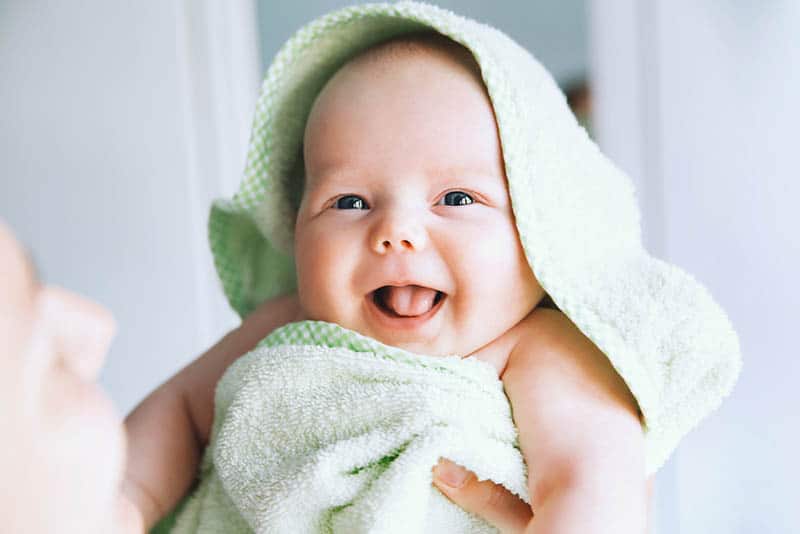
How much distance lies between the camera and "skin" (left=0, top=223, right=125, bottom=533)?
288 mm

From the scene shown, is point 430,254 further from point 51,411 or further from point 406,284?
point 51,411

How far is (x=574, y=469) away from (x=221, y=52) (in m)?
1.57

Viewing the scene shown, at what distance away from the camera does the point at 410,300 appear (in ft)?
2.30

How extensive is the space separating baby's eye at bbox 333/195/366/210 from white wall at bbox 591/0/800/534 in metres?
1.00

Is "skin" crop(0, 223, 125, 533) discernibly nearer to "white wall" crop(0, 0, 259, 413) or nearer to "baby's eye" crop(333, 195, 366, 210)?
"baby's eye" crop(333, 195, 366, 210)

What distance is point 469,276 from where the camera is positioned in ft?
2.26

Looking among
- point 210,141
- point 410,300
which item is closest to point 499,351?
point 410,300

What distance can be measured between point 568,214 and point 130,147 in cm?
145

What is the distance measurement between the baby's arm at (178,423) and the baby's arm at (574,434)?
26 centimetres

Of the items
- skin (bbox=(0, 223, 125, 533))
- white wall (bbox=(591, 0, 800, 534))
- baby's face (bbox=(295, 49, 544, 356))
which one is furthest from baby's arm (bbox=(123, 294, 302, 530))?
white wall (bbox=(591, 0, 800, 534))

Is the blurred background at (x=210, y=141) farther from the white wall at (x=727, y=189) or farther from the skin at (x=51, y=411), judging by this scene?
the skin at (x=51, y=411)

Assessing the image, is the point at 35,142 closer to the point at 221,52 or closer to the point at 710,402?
the point at 221,52

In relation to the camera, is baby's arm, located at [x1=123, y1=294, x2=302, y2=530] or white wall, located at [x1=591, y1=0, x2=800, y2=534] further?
white wall, located at [x1=591, y1=0, x2=800, y2=534]

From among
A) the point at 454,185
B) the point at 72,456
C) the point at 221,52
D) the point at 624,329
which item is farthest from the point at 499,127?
the point at 221,52
